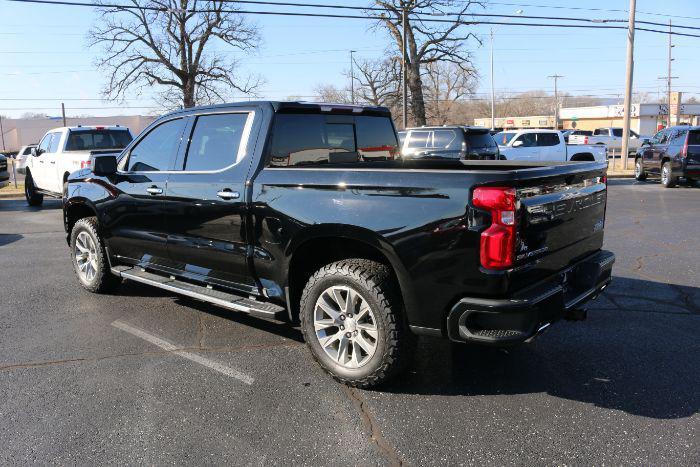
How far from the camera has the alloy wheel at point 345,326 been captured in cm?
374

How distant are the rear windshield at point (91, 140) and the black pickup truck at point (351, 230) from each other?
8.64 m

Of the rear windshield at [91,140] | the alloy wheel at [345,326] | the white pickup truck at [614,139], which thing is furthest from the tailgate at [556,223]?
the white pickup truck at [614,139]

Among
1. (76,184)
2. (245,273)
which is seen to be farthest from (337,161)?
(76,184)

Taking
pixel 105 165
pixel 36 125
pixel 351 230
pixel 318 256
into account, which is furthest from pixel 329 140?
pixel 36 125

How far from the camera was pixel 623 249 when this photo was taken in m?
8.34

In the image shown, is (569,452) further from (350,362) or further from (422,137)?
(422,137)

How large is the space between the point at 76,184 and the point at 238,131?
109 inches

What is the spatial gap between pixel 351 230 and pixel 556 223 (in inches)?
50.7

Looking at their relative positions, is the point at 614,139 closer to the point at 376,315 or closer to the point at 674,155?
the point at 674,155

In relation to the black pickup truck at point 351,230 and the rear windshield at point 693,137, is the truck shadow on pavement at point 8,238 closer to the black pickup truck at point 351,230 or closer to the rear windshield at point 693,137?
the black pickup truck at point 351,230

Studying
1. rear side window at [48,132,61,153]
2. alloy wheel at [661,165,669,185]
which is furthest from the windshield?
rear side window at [48,132,61,153]

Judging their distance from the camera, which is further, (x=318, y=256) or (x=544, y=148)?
(x=544, y=148)

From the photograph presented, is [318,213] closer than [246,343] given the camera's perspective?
Yes

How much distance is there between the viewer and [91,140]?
13398mm
